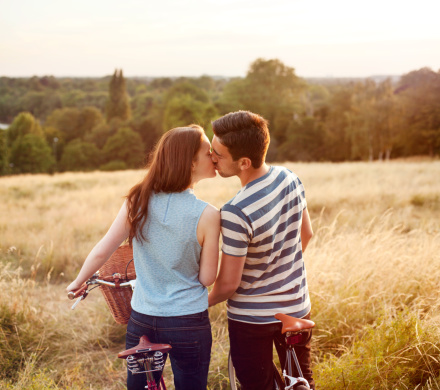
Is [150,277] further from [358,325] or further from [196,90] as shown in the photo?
[196,90]

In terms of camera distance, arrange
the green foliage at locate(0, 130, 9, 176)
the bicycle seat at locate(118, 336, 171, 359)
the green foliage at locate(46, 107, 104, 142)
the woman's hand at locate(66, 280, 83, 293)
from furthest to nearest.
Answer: the green foliage at locate(46, 107, 104, 142), the green foliage at locate(0, 130, 9, 176), the woman's hand at locate(66, 280, 83, 293), the bicycle seat at locate(118, 336, 171, 359)

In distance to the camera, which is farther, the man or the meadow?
the meadow

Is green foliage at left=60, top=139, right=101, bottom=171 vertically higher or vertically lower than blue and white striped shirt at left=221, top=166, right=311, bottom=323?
lower

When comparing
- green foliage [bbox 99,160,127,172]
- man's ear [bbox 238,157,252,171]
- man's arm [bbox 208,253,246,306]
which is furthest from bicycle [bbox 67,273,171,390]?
green foliage [bbox 99,160,127,172]

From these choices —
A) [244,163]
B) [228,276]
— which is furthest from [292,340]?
[244,163]

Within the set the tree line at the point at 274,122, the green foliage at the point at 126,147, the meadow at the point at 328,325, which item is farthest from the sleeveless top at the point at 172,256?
the green foliage at the point at 126,147

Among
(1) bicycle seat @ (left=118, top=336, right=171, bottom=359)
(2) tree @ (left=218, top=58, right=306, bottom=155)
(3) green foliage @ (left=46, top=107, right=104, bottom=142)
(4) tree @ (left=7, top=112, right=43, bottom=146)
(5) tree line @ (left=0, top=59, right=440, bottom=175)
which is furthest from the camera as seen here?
(3) green foliage @ (left=46, top=107, right=104, bottom=142)

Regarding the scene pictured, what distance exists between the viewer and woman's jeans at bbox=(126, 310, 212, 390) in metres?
2.22

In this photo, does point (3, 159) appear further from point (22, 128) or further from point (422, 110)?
point (422, 110)

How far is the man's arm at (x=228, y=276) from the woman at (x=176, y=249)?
0.17 feet

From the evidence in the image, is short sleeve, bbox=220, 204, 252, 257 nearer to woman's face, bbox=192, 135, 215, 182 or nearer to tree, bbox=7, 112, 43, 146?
woman's face, bbox=192, 135, 215, 182

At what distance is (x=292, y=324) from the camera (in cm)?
226

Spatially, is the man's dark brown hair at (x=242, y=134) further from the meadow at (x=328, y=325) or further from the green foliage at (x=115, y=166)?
the green foliage at (x=115, y=166)

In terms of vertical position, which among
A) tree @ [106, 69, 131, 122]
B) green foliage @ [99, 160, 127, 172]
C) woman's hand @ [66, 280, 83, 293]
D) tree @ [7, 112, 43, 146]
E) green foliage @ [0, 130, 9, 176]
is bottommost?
green foliage @ [99, 160, 127, 172]
